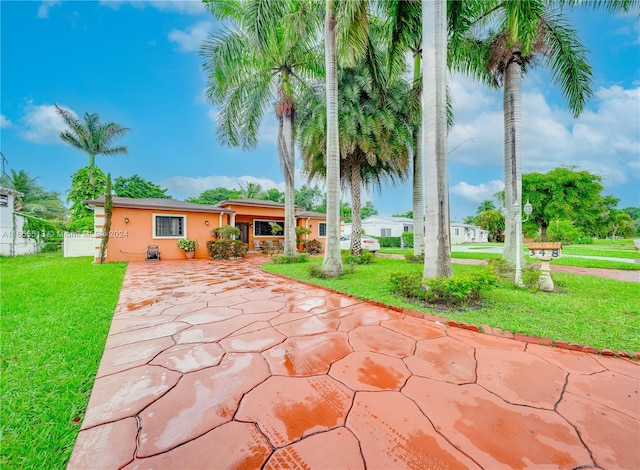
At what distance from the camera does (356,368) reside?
7.86 feet

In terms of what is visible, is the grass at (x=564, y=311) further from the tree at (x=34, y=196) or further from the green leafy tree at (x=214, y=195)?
the green leafy tree at (x=214, y=195)

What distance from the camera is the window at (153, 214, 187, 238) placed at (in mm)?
12302

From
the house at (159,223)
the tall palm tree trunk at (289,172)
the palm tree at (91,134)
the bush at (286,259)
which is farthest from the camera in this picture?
the palm tree at (91,134)

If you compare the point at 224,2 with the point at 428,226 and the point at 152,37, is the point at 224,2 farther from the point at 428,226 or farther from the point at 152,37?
the point at 428,226

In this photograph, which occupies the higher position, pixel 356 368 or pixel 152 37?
pixel 152 37

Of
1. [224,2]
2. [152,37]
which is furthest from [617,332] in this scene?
[152,37]

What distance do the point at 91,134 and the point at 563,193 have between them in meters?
40.4

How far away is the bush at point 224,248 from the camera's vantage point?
12430 mm

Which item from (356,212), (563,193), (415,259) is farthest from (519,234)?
(563,193)

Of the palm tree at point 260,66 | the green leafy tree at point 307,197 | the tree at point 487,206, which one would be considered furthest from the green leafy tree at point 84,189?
the tree at point 487,206

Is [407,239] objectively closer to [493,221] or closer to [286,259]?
[286,259]

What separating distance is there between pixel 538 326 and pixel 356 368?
285 centimetres

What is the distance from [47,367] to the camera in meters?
2.39

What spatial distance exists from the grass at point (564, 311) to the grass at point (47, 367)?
4127mm
